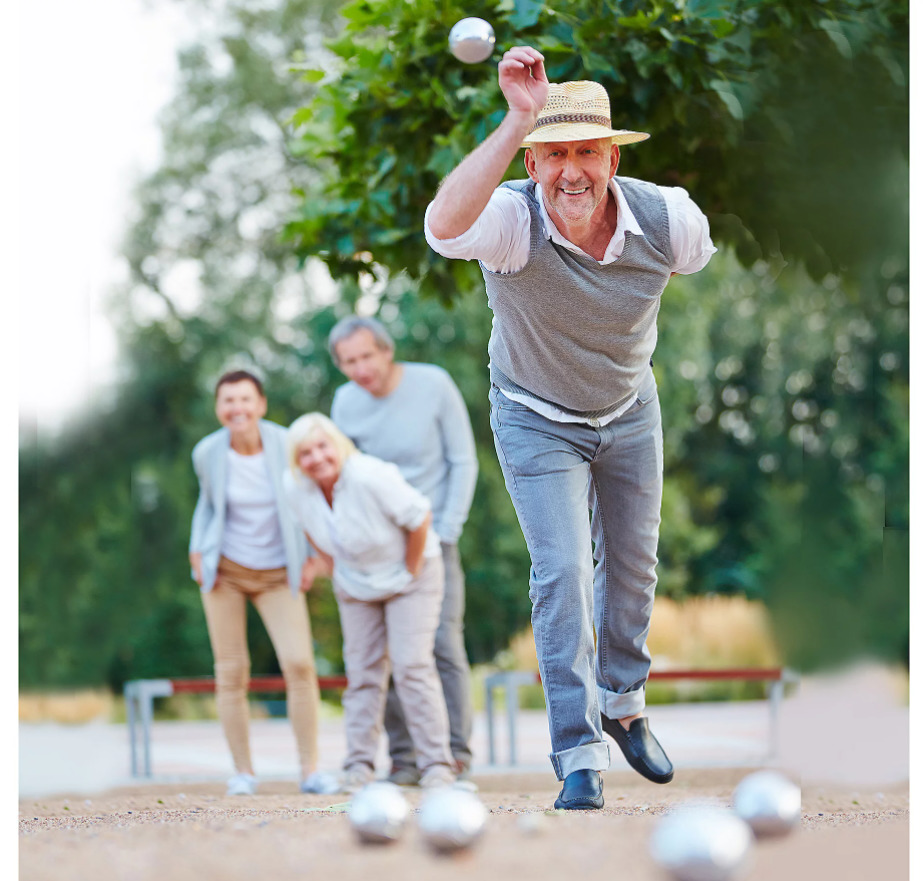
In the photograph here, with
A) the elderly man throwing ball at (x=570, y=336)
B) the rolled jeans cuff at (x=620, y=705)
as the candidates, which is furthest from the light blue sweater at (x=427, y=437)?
the elderly man throwing ball at (x=570, y=336)

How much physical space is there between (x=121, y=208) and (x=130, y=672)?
5.01 metres

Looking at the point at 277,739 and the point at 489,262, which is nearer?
the point at 489,262

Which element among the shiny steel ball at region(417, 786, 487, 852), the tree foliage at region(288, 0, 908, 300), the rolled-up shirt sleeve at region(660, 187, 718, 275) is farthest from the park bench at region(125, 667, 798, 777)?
the shiny steel ball at region(417, 786, 487, 852)

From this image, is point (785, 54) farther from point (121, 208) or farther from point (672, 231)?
point (121, 208)

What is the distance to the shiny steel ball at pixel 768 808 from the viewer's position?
228 cm

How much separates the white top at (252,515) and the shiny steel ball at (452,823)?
8.74ft

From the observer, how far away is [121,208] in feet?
43.9

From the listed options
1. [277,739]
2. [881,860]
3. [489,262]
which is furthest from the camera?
[277,739]

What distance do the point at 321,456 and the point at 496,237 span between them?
1781mm

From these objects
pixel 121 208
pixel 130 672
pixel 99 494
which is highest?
pixel 121 208

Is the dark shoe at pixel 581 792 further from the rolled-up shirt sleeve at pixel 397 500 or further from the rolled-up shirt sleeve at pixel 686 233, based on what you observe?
the rolled-up shirt sleeve at pixel 397 500

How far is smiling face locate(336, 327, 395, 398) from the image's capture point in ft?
15.0

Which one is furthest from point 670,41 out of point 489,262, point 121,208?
point 121,208

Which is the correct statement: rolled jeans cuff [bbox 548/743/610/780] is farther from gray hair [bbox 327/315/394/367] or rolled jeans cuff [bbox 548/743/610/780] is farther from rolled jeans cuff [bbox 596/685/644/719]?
gray hair [bbox 327/315/394/367]
